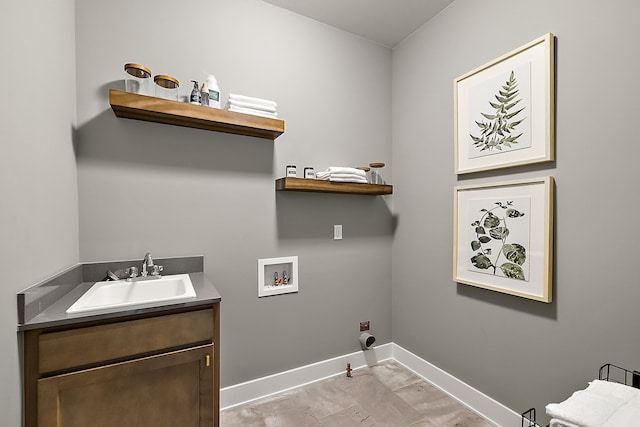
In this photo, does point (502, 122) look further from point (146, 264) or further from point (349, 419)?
point (146, 264)

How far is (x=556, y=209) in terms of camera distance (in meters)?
1.55

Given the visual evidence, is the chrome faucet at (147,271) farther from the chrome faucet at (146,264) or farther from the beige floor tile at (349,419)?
the beige floor tile at (349,419)

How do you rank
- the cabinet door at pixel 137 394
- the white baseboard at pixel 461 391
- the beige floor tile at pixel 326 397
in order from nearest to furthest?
the cabinet door at pixel 137 394
the white baseboard at pixel 461 391
the beige floor tile at pixel 326 397

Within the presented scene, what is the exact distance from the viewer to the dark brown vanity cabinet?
1.07m

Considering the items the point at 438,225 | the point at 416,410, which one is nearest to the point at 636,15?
the point at 438,225

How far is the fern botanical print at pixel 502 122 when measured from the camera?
1.70 m

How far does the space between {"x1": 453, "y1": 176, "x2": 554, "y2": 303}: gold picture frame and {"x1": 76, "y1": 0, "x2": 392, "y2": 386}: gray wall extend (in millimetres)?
752

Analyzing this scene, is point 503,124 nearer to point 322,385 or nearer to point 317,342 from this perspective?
point 317,342

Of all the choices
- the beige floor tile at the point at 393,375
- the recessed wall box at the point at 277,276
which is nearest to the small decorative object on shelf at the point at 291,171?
the recessed wall box at the point at 277,276

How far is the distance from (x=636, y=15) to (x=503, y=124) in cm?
64

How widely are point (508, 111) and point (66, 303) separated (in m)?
2.40

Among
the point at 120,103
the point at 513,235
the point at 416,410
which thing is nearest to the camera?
the point at 120,103

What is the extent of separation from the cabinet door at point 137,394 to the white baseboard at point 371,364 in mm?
695

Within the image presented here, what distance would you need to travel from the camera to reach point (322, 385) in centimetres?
222
